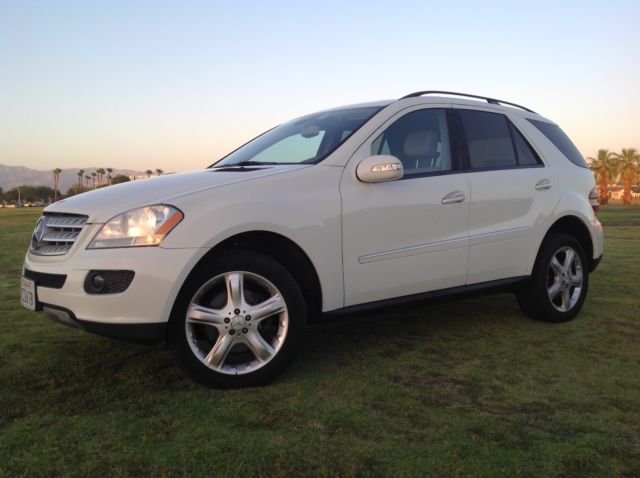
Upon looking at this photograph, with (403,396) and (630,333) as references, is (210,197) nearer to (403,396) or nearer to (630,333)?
(403,396)

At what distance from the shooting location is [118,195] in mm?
3193

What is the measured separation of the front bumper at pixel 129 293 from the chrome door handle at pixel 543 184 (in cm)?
294

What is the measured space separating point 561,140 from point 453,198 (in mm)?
1729

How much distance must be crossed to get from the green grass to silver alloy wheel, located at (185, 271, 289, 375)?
0.62ft

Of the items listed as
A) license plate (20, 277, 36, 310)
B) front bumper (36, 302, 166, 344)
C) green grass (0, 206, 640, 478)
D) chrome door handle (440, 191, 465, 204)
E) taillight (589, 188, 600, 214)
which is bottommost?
green grass (0, 206, 640, 478)

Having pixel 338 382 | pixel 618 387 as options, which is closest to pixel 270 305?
pixel 338 382

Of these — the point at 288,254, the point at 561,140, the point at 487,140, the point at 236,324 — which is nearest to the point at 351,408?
the point at 236,324

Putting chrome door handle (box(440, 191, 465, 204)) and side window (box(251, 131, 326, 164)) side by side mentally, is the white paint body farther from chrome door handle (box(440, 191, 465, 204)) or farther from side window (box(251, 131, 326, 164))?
side window (box(251, 131, 326, 164))

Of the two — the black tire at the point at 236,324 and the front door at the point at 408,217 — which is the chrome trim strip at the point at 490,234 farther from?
the black tire at the point at 236,324

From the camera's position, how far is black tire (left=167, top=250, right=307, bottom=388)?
304 cm

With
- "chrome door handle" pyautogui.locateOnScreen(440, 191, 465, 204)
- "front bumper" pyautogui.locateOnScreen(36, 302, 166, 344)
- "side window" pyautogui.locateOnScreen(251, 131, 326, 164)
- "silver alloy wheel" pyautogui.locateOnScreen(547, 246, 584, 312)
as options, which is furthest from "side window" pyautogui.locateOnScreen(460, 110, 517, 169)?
"front bumper" pyautogui.locateOnScreen(36, 302, 166, 344)

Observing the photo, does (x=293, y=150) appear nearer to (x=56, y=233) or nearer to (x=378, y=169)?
(x=378, y=169)

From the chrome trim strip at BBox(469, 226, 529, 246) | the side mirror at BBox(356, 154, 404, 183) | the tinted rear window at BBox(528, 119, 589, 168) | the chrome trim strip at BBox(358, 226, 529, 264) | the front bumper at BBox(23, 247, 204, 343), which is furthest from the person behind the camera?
the tinted rear window at BBox(528, 119, 589, 168)

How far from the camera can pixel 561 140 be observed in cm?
508
